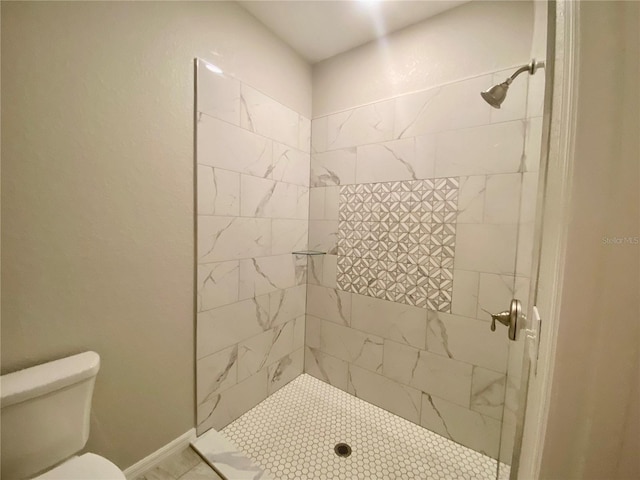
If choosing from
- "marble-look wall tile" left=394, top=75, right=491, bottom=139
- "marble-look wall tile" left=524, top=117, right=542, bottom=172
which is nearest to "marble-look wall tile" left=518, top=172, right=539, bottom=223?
"marble-look wall tile" left=524, top=117, right=542, bottom=172

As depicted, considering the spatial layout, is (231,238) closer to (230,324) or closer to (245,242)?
(245,242)

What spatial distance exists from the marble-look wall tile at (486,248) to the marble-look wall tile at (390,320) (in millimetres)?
387

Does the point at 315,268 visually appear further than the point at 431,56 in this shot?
Yes

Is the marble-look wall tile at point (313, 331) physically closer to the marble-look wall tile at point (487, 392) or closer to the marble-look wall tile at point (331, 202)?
the marble-look wall tile at point (331, 202)

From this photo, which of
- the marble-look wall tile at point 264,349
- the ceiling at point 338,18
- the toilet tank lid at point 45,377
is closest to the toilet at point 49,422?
the toilet tank lid at point 45,377

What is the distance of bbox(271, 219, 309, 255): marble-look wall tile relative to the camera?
170 centimetres

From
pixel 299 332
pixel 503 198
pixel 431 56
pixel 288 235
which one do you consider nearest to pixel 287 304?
pixel 299 332

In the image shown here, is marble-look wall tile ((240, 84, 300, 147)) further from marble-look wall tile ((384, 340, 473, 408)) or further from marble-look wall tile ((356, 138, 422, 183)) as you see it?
marble-look wall tile ((384, 340, 473, 408))

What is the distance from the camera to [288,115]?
5.65ft

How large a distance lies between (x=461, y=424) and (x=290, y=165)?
6.24ft

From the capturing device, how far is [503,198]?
1.23 m

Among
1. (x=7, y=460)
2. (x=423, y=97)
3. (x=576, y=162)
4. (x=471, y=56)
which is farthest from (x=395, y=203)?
(x=7, y=460)

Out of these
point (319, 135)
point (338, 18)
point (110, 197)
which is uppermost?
point (338, 18)

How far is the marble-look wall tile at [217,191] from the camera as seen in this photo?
1285 millimetres
